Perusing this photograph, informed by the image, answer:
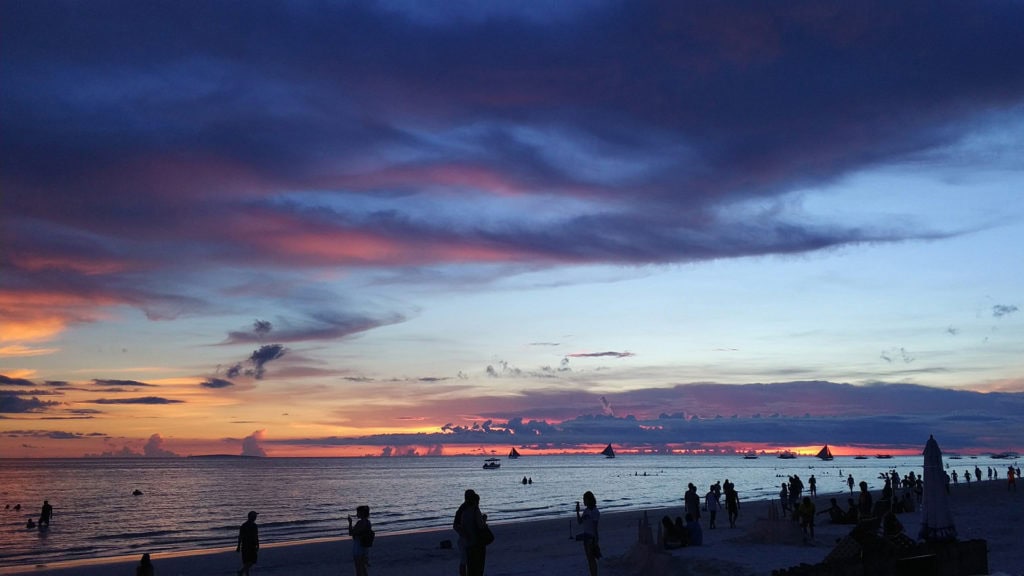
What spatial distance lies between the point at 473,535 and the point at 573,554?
43.7 ft

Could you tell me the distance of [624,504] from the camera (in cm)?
7469

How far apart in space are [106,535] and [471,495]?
47.0 meters

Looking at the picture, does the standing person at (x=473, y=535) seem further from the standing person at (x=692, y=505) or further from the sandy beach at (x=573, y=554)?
the standing person at (x=692, y=505)

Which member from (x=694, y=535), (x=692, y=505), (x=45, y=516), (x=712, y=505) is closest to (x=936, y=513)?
(x=694, y=535)

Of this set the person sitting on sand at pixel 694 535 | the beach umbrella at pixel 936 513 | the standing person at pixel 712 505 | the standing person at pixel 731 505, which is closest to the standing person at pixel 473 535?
the beach umbrella at pixel 936 513

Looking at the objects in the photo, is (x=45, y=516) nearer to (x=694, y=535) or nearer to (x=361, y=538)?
(x=361, y=538)

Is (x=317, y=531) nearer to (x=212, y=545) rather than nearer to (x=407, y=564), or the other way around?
(x=212, y=545)

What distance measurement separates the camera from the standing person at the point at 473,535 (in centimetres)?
1348

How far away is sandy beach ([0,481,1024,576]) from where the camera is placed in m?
19.1

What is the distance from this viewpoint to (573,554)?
84.3 feet

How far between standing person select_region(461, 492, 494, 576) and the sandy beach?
6.53 metres

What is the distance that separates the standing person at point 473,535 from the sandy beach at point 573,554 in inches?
257

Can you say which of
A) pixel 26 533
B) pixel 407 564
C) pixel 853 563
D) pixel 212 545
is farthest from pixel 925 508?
pixel 26 533

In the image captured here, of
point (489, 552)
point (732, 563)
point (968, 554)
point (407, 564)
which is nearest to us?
point (968, 554)
